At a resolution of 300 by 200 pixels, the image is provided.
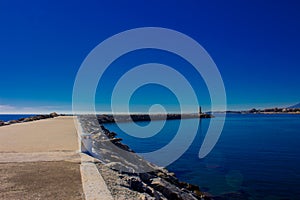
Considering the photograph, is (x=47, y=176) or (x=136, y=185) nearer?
(x=47, y=176)

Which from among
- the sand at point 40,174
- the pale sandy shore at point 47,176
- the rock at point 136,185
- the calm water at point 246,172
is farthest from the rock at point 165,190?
the calm water at point 246,172

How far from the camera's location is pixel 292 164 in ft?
50.4

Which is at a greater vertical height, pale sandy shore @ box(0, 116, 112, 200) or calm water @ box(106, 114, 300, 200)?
pale sandy shore @ box(0, 116, 112, 200)

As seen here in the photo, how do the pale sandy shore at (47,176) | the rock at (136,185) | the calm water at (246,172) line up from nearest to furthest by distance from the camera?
the pale sandy shore at (47,176) → the rock at (136,185) → the calm water at (246,172)

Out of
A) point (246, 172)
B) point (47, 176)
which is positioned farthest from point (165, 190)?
point (246, 172)

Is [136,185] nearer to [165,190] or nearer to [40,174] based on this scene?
[165,190]

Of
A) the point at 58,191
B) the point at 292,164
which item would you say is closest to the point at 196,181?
the point at 292,164

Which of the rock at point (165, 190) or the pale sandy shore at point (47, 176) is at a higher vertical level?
the pale sandy shore at point (47, 176)

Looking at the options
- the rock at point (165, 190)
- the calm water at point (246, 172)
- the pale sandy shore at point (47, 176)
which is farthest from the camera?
the calm water at point (246, 172)

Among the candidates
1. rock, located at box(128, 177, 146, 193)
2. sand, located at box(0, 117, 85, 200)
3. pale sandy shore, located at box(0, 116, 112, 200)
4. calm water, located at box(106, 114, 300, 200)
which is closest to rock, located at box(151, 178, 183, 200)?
rock, located at box(128, 177, 146, 193)

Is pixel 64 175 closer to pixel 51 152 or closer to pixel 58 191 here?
pixel 58 191

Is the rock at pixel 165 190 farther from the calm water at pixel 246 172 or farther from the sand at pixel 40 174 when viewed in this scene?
the calm water at pixel 246 172

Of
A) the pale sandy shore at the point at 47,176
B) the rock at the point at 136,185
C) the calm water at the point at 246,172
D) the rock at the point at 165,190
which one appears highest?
the pale sandy shore at the point at 47,176

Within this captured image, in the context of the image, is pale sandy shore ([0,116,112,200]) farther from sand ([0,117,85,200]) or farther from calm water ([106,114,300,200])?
calm water ([106,114,300,200])
